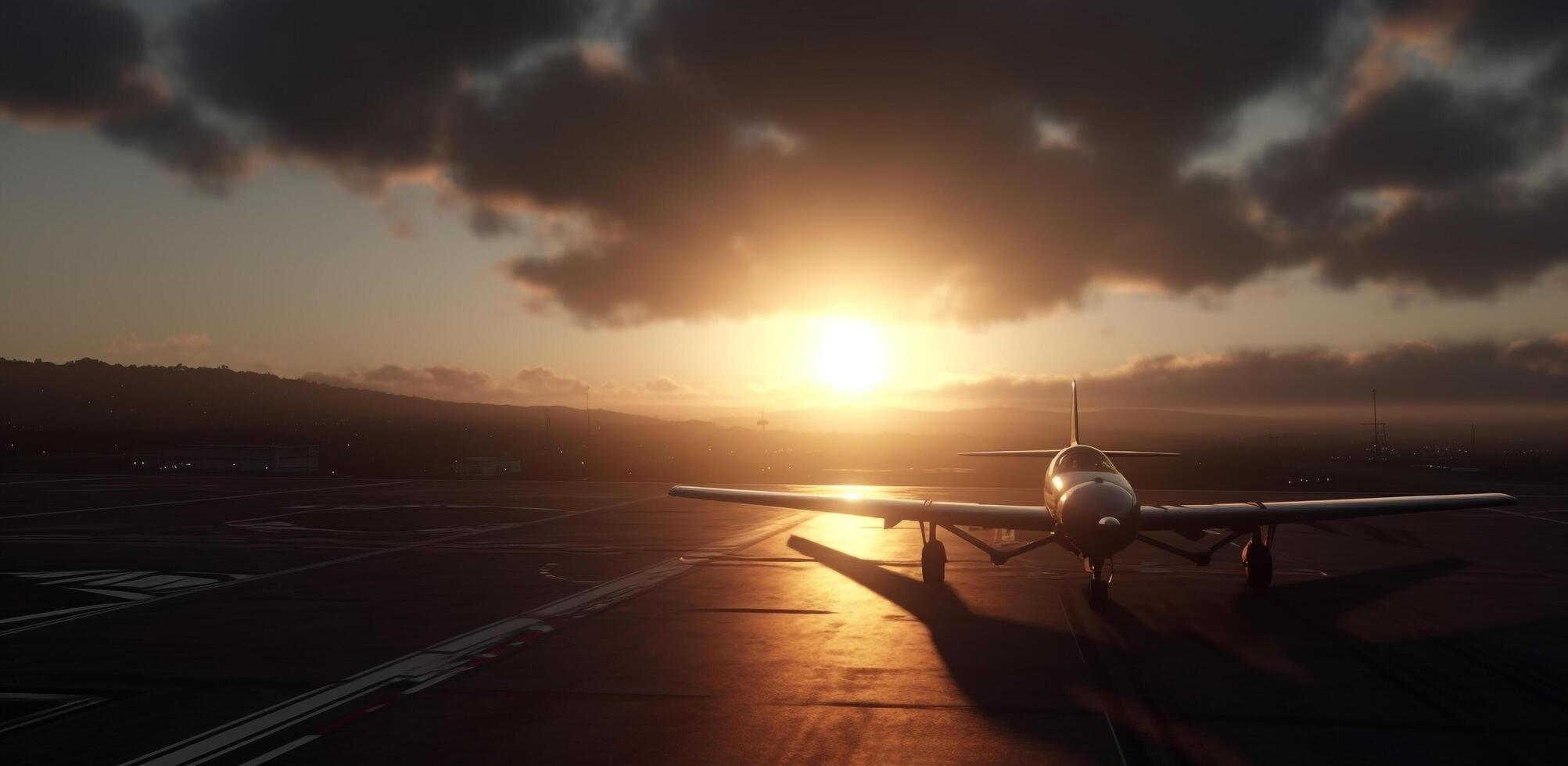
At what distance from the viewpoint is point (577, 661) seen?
41.2 ft

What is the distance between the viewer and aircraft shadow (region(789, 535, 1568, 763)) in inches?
364

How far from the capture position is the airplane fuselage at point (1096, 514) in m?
15.1

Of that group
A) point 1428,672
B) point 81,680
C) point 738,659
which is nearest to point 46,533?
point 81,680

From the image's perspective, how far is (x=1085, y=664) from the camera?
12.4 meters

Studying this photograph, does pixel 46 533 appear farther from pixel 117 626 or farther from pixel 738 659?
pixel 738 659

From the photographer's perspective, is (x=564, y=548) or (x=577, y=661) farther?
(x=564, y=548)

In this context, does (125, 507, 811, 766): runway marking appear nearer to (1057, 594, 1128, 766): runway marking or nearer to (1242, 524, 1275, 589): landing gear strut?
(1057, 594, 1128, 766): runway marking

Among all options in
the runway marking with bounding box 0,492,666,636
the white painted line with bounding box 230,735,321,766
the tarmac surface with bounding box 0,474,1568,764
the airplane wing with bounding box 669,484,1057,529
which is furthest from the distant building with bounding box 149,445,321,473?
the white painted line with bounding box 230,735,321,766

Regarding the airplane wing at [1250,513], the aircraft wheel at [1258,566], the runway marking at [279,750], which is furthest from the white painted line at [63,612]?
the aircraft wheel at [1258,566]

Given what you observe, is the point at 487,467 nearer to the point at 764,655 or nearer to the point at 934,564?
the point at 934,564

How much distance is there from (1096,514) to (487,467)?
67.5 meters

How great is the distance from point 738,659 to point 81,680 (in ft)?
30.9

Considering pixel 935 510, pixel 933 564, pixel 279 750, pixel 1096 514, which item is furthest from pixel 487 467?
pixel 279 750

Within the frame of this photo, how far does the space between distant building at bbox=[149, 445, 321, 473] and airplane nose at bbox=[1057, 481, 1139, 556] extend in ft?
258
